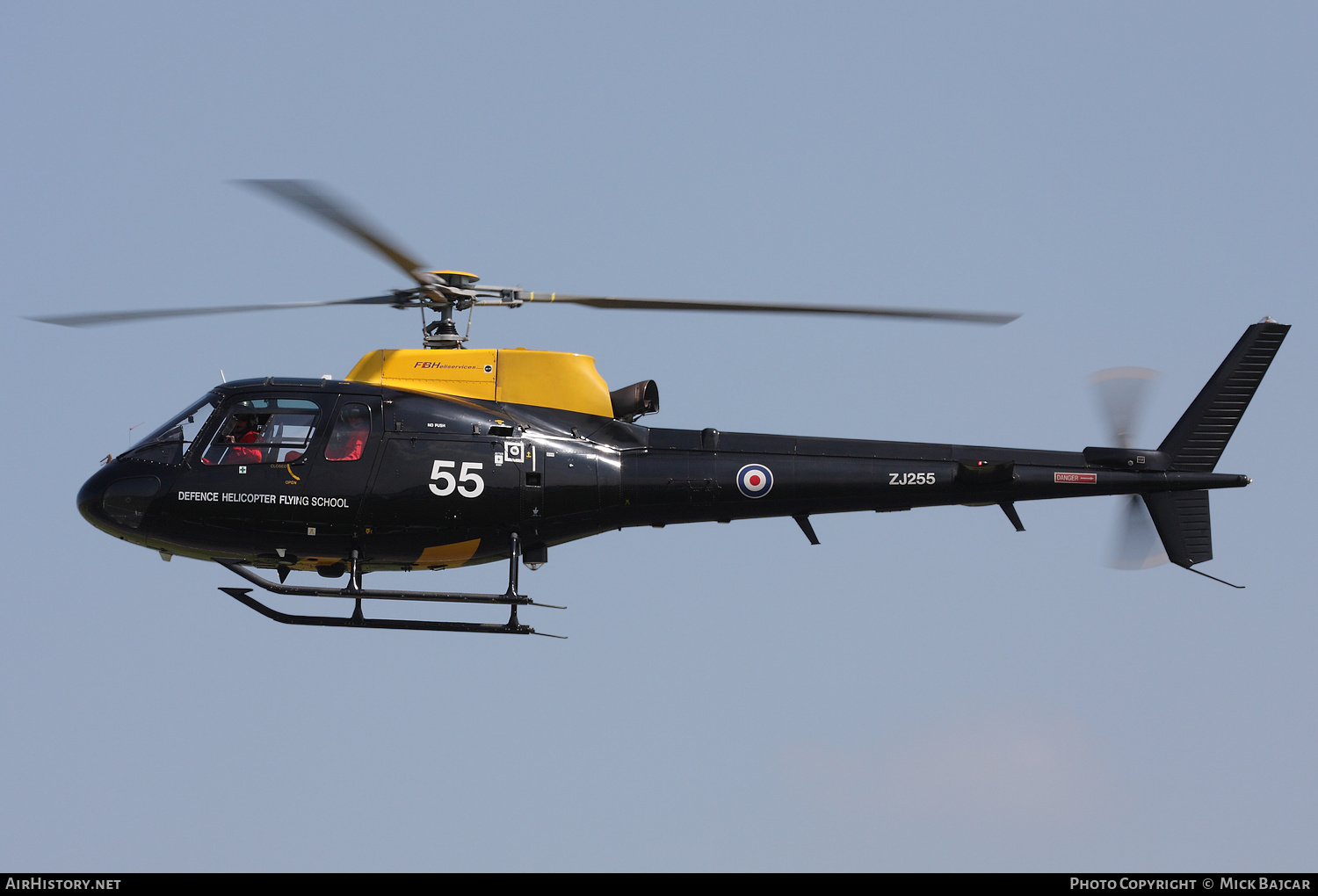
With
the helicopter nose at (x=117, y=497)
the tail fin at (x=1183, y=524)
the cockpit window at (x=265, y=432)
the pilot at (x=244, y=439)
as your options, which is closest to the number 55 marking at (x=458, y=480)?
the cockpit window at (x=265, y=432)

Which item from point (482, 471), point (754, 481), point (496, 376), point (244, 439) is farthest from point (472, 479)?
point (754, 481)

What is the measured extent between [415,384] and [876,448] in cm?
622

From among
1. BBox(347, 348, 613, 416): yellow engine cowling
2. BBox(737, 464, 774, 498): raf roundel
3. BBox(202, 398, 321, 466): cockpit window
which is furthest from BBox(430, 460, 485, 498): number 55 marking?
BBox(737, 464, 774, 498): raf roundel

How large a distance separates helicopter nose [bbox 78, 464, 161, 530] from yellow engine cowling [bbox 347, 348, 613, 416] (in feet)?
9.98

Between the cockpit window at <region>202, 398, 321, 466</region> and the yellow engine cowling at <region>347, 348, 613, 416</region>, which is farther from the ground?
the yellow engine cowling at <region>347, 348, 613, 416</region>

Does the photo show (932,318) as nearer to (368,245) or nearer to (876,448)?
(876,448)

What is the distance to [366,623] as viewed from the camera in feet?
66.4

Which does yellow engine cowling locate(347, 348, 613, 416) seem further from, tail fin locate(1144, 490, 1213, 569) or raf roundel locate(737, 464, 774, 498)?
tail fin locate(1144, 490, 1213, 569)

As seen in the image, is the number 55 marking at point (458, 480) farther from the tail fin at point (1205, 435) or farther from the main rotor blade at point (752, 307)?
the tail fin at point (1205, 435)

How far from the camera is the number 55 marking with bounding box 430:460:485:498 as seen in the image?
20.8 meters

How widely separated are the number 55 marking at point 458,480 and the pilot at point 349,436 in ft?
3.23

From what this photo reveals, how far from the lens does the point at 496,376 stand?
2161 centimetres

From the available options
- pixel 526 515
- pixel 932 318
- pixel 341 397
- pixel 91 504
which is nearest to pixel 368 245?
pixel 341 397

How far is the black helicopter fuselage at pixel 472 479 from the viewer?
20703 millimetres
